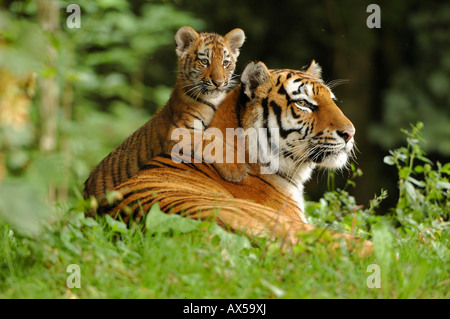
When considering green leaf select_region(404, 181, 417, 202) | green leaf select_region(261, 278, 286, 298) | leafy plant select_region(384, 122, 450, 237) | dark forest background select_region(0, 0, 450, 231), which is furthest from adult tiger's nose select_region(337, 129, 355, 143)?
dark forest background select_region(0, 0, 450, 231)

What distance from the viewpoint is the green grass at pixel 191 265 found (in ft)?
7.69

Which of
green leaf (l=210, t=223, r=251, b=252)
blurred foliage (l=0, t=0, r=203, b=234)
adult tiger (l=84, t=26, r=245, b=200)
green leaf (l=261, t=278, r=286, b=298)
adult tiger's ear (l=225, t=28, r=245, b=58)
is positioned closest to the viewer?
blurred foliage (l=0, t=0, r=203, b=234)

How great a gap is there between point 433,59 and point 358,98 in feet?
4.48

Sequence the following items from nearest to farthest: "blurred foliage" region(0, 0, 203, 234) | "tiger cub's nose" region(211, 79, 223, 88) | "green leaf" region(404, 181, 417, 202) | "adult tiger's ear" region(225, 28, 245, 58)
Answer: "blurred foliage" region(0, 0, 203, 234) < "green leaf" region(404, 181, 417, 202) < "tiger cub's nose" region(211, 79, 223, 88) < "adult tiger's ear" region(225, 28, 245, 58)

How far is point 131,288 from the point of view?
231 cm

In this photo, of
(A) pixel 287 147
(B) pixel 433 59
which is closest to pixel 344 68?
(B) pixel 433 59

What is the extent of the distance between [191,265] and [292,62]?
23.2 ft

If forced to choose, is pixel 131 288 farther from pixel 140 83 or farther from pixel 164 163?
pixel 140 83

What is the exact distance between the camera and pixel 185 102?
4.42m

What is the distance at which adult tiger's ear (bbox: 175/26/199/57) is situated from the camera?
4824 millimetres

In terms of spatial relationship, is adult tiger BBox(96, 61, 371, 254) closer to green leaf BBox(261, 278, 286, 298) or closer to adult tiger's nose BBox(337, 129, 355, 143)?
adult tiger's nose BBox(337, 129, 355, 143)

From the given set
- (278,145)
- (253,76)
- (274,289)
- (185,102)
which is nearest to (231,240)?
(274,289)

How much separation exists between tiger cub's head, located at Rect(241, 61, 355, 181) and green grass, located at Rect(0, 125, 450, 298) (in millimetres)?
939

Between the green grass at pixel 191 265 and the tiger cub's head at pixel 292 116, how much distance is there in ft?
3.08
